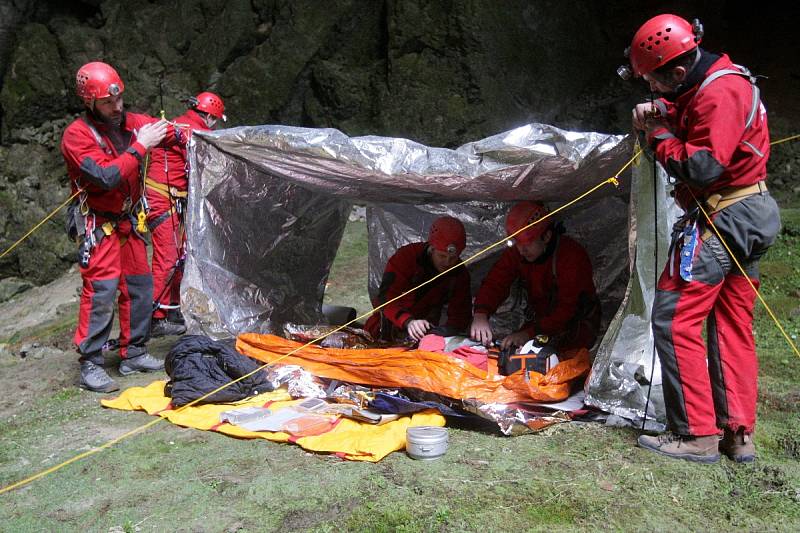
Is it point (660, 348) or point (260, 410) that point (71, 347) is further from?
point (660, 348)

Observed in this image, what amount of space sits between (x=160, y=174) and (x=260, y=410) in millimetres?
2538

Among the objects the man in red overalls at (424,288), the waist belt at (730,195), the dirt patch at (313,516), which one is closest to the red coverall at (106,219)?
the man in red overalls at (424,288)

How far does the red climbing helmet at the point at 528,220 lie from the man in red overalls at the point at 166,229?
2453 millimetres

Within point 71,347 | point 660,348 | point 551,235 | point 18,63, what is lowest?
point 71,347

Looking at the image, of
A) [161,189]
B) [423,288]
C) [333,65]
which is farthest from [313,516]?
[333,65]

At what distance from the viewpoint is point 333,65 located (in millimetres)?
9211

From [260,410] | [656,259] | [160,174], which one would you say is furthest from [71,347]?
[656,259]


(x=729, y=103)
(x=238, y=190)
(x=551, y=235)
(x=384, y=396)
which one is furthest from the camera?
(x=238, y=190)

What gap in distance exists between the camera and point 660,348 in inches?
111

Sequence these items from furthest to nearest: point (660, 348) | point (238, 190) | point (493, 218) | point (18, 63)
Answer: point (18, 63)
point (493, 218)
point (238, 190)
point (660, 348)

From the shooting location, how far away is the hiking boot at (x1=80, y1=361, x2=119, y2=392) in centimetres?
404

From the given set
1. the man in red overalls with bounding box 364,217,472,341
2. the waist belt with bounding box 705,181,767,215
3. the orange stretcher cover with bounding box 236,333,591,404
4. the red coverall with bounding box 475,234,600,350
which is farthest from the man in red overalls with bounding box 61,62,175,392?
the waist belt with bounding box 705,181,767,215

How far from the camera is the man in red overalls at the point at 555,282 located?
396 centimetres

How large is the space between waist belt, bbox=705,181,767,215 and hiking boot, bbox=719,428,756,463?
891 mm
